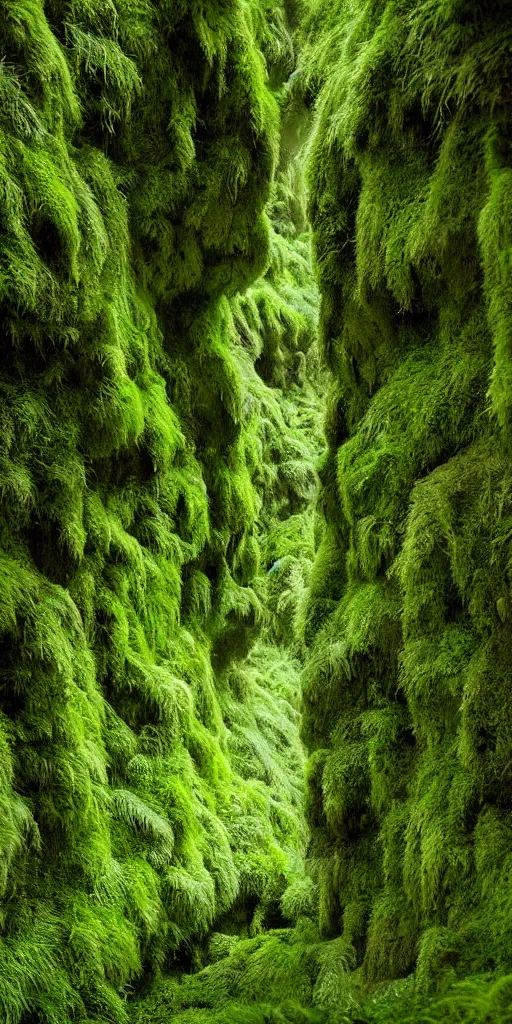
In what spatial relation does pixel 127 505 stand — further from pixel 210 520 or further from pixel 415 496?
pixel 415 496

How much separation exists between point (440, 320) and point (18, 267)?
3.10m

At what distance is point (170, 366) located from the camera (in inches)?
395

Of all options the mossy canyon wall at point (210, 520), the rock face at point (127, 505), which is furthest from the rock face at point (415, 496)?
the rock face at point (127, 505)

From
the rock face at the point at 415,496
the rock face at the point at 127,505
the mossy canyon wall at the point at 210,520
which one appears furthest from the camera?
the rock face at the point at 127,505

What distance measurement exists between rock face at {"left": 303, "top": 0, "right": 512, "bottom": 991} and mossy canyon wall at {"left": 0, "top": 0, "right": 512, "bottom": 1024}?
0.08 ft

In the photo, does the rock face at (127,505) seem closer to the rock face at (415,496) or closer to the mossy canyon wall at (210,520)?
the mossy canyon wall at (210,520)

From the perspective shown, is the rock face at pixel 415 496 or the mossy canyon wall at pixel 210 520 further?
the mossy canyon wall at pixel 210 520

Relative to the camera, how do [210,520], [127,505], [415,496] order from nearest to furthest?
[415,496] < [127,505] < [210,520]

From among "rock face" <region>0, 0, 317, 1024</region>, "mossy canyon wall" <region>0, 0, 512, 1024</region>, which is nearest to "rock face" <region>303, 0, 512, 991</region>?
"mossy canyon wall" <region>0, 0, 512, 1024</region>

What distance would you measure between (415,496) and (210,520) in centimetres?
494

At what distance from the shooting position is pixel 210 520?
10656 mm

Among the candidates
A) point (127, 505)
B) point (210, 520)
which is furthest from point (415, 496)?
point (210, 520)

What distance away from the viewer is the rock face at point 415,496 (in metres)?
4.88

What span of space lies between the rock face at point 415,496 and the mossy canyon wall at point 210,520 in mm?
26
